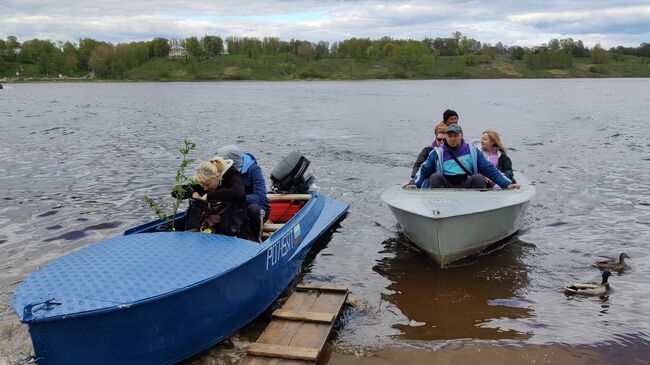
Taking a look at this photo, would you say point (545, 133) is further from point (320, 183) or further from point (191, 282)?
point (191, 282)

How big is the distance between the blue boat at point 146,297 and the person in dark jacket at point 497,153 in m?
5.39

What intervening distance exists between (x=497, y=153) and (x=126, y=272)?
25.0 ft

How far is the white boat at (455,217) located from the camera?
7.75 metres

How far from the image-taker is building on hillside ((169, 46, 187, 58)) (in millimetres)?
164125

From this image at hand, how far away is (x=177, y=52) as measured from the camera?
172m

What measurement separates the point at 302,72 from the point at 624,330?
5451 inches

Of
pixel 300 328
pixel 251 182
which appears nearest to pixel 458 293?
pixel 300 328

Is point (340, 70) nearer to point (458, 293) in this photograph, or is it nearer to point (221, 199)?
point (458, 293)

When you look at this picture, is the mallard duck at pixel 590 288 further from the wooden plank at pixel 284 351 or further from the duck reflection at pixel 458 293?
the wooden plank at pixel 284 351

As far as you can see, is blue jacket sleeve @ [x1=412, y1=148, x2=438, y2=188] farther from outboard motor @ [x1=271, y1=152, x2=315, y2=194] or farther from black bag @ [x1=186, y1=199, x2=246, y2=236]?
black bag @ [x1=186, y1=199, x2=246, y2=236]

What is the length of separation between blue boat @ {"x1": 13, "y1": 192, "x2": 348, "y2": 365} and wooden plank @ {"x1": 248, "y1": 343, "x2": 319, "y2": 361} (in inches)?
18.9

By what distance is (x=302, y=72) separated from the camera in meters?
141

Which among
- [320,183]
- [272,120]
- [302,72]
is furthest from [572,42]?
[320,183]

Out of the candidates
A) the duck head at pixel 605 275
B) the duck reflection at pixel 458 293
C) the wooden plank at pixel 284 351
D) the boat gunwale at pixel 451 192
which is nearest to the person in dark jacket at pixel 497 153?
the boat gunwale at pixel 451 192
